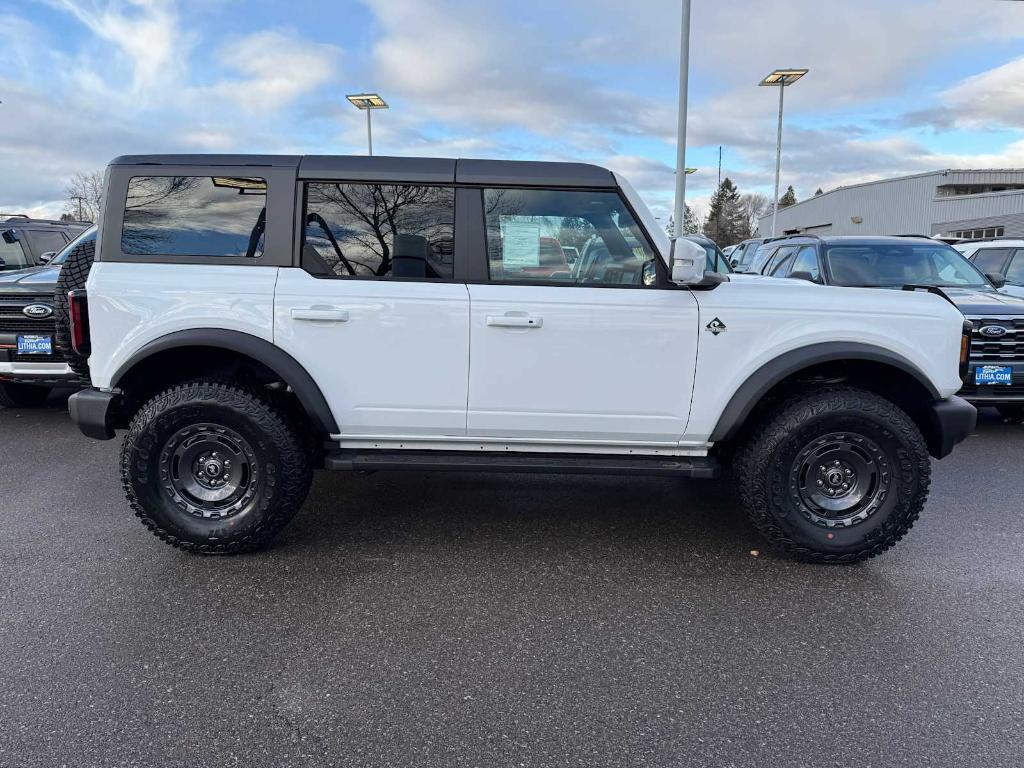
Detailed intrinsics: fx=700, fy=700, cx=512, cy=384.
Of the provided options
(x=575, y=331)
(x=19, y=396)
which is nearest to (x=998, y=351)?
(x=575, y=331)

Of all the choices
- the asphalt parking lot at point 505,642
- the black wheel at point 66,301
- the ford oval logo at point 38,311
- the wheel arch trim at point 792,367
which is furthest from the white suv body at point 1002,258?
the ford oval logo at point 38,311

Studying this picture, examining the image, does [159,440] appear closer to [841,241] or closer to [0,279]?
[0,279]

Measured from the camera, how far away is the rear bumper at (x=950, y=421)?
3594 millimetres

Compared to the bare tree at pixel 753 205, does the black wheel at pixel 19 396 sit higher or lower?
lower

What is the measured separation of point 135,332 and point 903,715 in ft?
12.3

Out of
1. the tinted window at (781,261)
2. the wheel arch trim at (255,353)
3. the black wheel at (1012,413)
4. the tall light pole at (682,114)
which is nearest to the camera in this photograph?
the wheel arch trim at (255,353)

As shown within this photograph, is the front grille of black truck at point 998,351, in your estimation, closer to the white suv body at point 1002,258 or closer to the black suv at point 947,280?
the black suv at point 947,280

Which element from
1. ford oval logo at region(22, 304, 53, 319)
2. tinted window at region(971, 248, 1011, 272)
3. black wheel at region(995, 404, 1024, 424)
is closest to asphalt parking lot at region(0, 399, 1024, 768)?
ford oval logo at region(22, 304, 53, 319)

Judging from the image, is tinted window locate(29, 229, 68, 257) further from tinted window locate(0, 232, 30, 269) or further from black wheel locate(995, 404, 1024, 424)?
black wheel locate(995, 404, 1024, 424)

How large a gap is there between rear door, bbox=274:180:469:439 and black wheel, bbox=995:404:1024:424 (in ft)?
20.2

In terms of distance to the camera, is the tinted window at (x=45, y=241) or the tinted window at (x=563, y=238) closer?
the tinted window at (x=563, y=238)

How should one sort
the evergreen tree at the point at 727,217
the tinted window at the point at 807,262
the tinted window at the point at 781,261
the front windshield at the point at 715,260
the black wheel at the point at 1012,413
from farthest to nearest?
the evergreen tree at the point at 727,217 → the front windshield at the point at 715,260 → the tinted window at the point at 781,261 → the tinted window at the point at 807,262 → the black wheel at the point at 1012,413

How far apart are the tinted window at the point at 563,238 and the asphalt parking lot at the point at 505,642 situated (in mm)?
1492

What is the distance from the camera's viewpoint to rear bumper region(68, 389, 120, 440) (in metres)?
3.64
